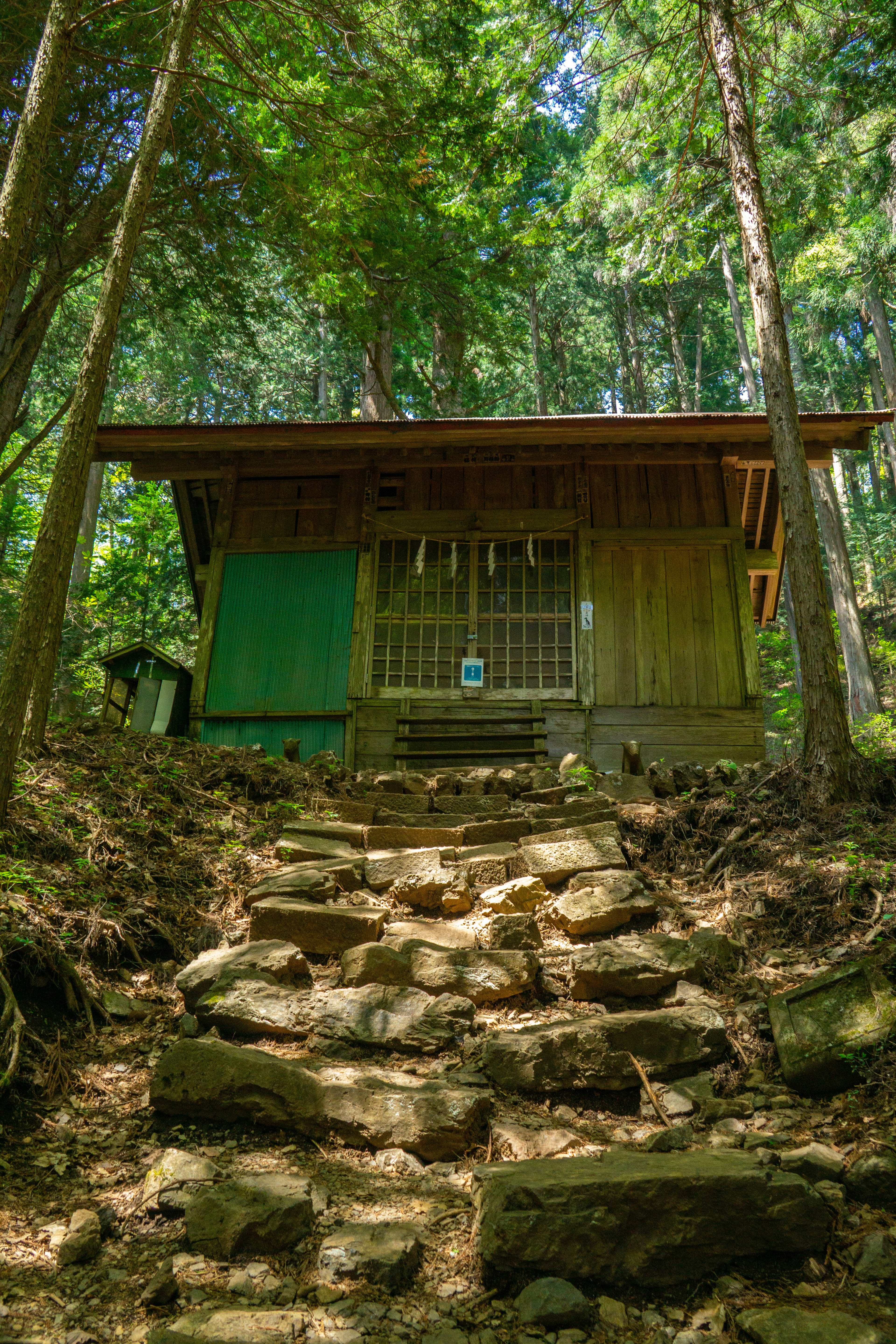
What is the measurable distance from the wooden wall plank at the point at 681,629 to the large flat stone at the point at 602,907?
15.3ft

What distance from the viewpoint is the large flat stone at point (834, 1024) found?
11.0 feet

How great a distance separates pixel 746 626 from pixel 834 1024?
6.52m

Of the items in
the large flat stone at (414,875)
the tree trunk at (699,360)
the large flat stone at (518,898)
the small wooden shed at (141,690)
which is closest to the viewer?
the large flat stone at (518,898)

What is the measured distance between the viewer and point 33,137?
5.29 meters

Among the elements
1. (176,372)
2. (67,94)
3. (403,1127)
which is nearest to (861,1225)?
(403,1127)

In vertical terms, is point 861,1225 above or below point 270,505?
below

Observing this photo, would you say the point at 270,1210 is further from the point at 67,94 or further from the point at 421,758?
the point at 67,94

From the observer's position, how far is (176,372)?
26125mm

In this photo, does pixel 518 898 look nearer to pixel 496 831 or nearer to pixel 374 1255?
pixel 496 831

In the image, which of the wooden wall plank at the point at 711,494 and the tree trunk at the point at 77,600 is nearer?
the tree trunk at the point at 77,600

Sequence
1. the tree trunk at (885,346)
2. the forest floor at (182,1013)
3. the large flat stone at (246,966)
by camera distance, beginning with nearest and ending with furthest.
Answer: the forest floor at (182,1013)
the large flat stone at (246,966)
the tree trunk at (885,346)

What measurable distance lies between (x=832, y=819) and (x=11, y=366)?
920 centimetres

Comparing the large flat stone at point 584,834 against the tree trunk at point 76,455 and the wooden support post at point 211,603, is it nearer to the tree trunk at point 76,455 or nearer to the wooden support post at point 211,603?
the tree trunk at point 76,455

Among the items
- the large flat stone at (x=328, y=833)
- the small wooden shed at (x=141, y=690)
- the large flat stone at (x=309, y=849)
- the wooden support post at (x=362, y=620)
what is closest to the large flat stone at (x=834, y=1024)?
the large flat stone at (x=309, y=849)
